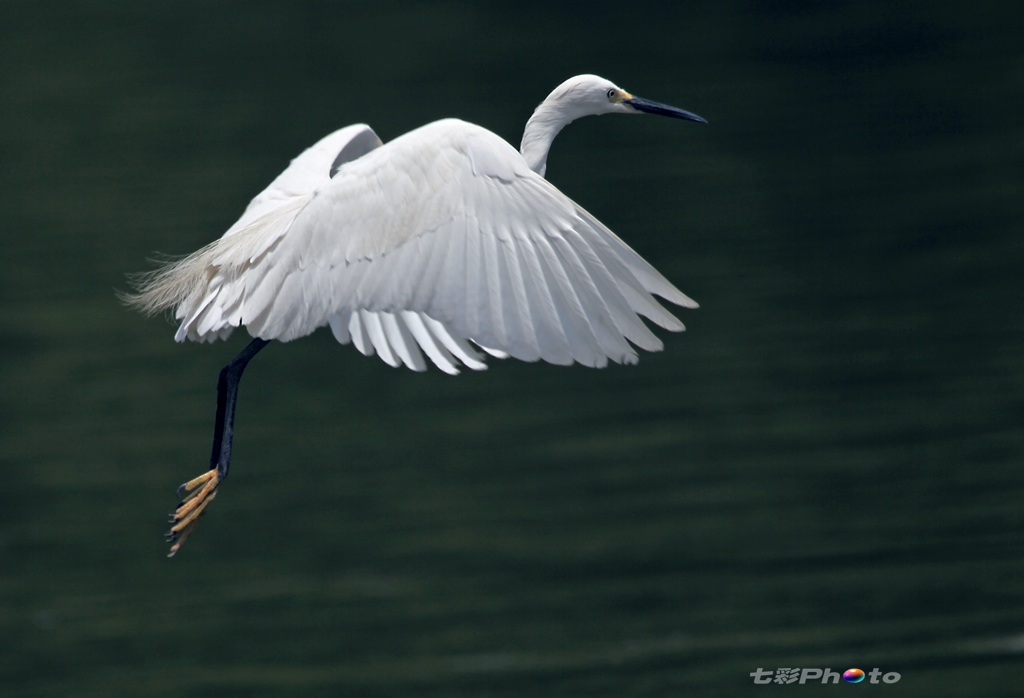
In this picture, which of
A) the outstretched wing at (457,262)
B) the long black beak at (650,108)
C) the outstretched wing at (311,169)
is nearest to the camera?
the outstretched wing at (457,262)

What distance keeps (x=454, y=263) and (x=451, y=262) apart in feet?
0.04

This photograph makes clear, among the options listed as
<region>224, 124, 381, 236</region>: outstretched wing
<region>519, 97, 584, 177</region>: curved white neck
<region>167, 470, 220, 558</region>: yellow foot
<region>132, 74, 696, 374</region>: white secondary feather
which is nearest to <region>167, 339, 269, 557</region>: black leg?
<region>167, 470, 220, 558</region>: yellow foot

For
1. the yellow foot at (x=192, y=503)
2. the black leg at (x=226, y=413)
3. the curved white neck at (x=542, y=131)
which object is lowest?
the yellow foot at (x=192, y=503)

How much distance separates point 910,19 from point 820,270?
5102mm

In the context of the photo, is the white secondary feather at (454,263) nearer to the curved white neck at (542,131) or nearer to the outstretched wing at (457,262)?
the outstretched wing at (457,262)

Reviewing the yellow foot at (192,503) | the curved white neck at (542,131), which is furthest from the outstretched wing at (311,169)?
the yellow foot at (192,503)

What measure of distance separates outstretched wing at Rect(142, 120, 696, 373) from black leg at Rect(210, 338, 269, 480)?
0.56ft

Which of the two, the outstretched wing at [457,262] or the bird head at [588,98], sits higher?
the bird head at [588,98]

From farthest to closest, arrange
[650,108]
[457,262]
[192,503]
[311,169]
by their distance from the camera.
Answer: [311,169] → [650,108] → [192,503] → [457,262]

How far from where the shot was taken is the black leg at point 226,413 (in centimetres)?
511

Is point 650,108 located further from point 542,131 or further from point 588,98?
point 542,131

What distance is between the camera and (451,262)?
14.5ft

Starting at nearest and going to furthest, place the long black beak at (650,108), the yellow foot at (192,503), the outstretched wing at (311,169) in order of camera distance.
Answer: the yellow foot at (192,503)
the long black beak at (650,108)
the outstretched wing at (311,169)

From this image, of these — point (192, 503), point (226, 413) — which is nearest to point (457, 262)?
point (226, 413)
